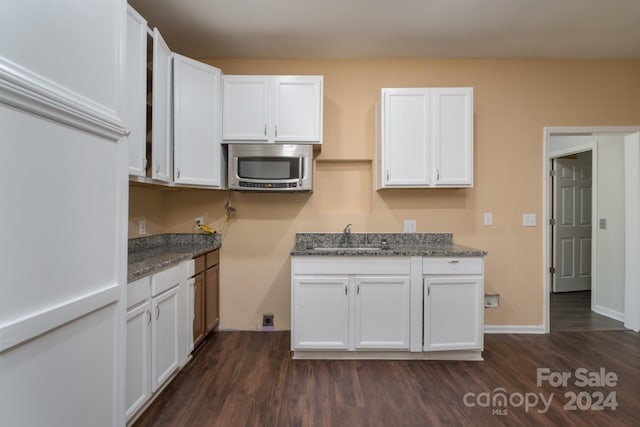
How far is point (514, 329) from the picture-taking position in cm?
295

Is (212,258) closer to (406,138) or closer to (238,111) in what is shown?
(238,111)

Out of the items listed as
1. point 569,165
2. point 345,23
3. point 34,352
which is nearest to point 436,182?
point 345,23

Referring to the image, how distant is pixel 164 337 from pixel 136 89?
5.19ft

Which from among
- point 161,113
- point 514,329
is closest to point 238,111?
point 161,113

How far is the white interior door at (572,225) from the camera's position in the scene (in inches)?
177

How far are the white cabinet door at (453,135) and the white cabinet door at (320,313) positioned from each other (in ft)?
4.24

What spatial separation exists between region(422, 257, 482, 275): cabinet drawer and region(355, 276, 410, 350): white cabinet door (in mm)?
191

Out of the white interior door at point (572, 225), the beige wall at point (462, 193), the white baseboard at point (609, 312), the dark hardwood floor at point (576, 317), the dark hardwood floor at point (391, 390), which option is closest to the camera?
the dark hardwood floor at point (391, 390)

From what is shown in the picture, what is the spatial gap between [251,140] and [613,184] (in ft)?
12.9

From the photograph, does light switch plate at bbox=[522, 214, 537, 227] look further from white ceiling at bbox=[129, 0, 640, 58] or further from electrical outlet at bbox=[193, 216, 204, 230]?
electrical outlet at bbox=[193, 216, 204, 230]

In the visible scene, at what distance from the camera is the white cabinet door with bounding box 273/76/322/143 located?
2631mm

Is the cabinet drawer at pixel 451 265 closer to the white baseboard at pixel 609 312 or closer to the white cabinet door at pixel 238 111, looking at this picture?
the white cabinet door at pixel 238 111

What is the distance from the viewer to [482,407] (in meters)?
1.83

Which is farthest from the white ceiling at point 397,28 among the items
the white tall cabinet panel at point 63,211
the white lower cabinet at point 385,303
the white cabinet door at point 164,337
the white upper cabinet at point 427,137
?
the white cabinet door at point 164,337
